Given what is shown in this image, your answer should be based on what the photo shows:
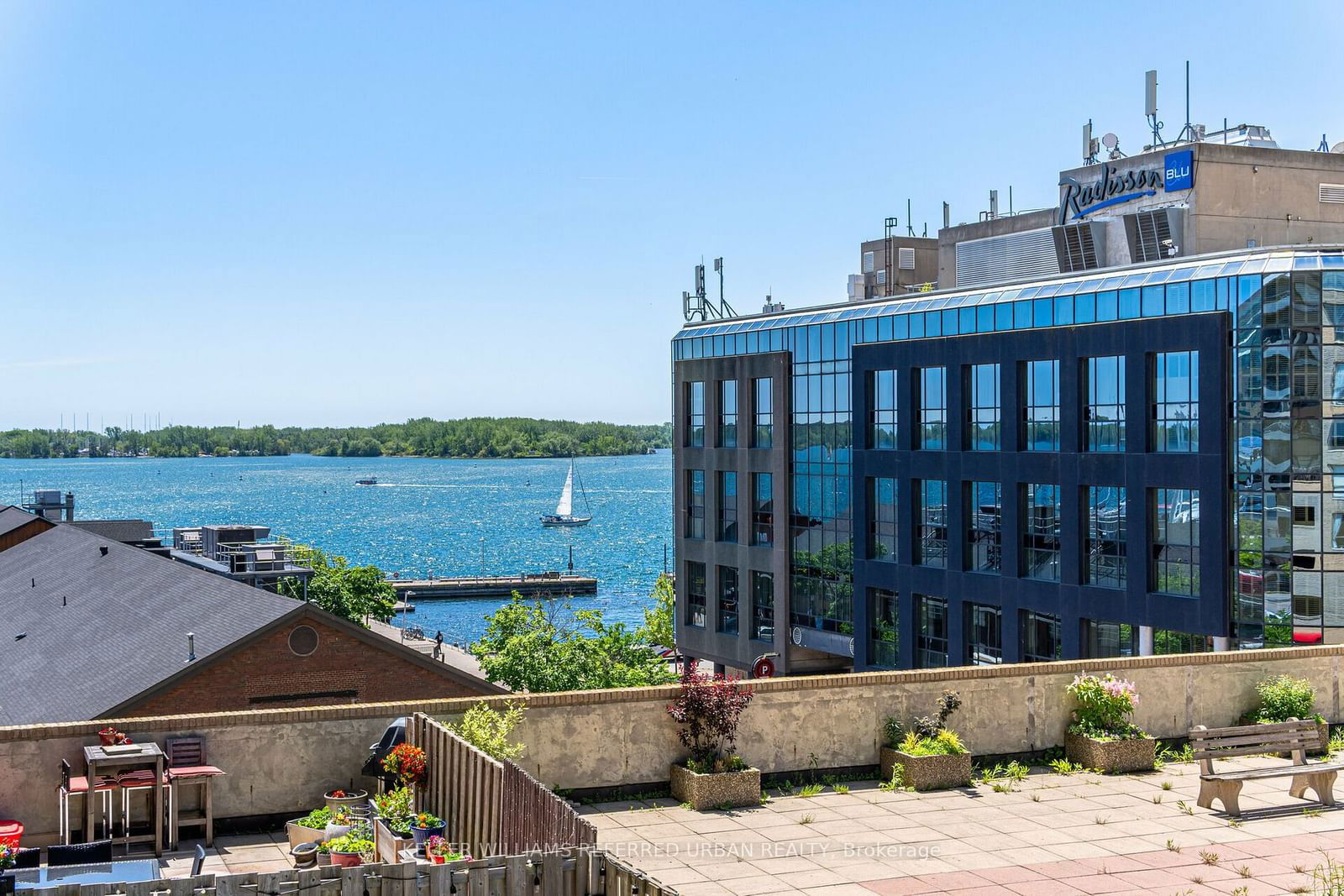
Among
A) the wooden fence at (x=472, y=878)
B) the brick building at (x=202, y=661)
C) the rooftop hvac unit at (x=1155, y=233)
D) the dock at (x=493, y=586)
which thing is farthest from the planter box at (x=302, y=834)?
the dock at (x=493, y=586)

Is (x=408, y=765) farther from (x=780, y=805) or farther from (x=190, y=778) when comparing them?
(x=780, y=805)

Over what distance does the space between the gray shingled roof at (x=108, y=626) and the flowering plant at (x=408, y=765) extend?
17131mm

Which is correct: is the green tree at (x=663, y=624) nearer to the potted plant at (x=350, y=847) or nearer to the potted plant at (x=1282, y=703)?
the potted plant at (x=1282, y=703)

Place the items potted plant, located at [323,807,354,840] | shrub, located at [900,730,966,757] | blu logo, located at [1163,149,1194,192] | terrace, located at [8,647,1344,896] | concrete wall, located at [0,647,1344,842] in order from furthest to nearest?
blu logo, located at [1163,149,1194,192]
shrub, located at [900,730,966,757]
concrete wall, located at [0,647,1344,842]
potted plant, located at [323,807,354,840]
terrace, located at [8,647,1344,896]

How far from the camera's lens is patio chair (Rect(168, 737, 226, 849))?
1515 cm

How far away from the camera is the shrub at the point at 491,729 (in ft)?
51.3

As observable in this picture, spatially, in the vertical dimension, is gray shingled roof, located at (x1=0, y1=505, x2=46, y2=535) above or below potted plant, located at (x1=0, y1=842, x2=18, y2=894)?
above

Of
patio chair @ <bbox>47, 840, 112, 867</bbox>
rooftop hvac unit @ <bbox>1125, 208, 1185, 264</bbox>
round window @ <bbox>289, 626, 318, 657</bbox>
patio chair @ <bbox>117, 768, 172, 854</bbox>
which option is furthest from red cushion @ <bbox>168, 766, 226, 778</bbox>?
rooftop hvac unit @ <bbox>1125, 208, 1185, 264</bbox>

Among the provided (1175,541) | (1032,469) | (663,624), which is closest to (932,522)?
(1032,469)

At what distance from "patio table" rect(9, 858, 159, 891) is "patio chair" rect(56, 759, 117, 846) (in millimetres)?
3234

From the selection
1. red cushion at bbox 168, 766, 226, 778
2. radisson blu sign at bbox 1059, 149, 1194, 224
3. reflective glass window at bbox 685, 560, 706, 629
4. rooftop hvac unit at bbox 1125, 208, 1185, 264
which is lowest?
reflective glass window at bbox 685, 560, 706, 629

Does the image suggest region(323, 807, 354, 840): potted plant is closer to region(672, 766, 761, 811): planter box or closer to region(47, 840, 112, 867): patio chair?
region(47, 840, 112, 867): patio chair

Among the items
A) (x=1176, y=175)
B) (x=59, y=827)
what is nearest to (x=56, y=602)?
(x=59, y=827)

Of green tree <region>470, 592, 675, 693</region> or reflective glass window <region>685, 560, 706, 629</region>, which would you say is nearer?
green tree <region>470, 592, 675, 693</region>
